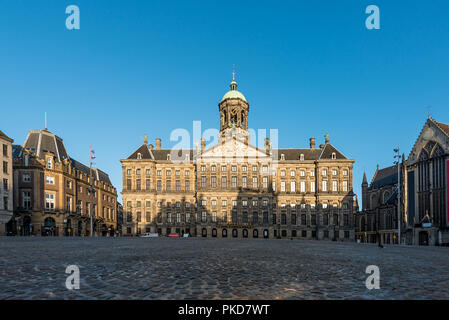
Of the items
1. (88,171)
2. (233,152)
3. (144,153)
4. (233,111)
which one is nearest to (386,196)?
(233,152)

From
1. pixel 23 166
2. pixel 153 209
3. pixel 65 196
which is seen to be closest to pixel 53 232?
pixel 65 196

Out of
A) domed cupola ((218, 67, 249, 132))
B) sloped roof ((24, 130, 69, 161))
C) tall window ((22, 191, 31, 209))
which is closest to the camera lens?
tall window ((22, 191, 31, 209))

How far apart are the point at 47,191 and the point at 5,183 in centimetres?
862

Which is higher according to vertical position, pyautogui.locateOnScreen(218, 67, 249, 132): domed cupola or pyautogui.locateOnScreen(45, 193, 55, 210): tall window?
pyautogui.locateOnScreen(218, 67, 249, 132): domed cupola

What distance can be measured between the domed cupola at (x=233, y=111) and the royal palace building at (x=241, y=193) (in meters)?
1.50

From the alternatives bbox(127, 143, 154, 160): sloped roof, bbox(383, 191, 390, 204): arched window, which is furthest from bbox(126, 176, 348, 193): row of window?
bbox(383, 191, 390, 204): arched window

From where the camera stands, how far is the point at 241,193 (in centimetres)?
7431

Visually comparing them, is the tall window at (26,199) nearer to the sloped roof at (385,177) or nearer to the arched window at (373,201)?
the sloped roof at (385,177)

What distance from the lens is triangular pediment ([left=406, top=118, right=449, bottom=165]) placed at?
52.7 m

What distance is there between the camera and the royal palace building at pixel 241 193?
73.6 m

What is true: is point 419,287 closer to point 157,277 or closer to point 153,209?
point 157,277

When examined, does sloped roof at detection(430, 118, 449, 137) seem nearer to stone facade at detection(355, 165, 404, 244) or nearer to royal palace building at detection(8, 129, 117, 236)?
stone facade at detection(355, 165, 404, 244)

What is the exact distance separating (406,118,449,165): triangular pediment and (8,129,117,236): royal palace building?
52.0 m
